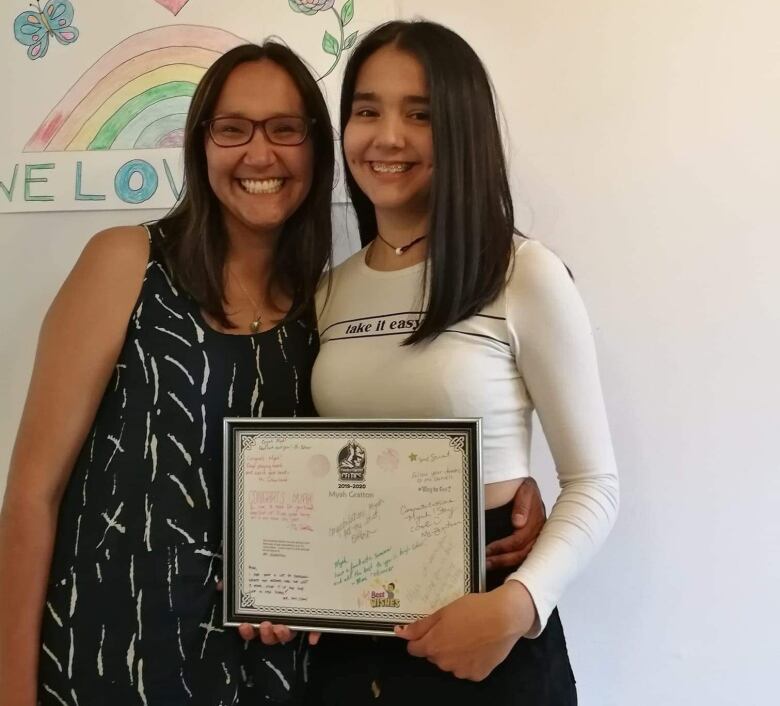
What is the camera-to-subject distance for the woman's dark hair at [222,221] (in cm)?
111

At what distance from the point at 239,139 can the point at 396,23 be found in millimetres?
313

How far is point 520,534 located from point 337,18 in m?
1.04

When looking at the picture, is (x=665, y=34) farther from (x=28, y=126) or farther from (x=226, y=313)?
(x=28, y=126)

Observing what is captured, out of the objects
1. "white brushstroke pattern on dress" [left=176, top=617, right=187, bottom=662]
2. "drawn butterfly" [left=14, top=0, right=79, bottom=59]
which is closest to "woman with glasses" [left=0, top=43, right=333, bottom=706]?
"white brushstroke pattern on dress" [left=176, top=617, right=187, bottom=662]

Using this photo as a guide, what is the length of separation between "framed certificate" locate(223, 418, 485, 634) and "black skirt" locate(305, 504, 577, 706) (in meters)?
0.07

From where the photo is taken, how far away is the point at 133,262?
1.06 meters

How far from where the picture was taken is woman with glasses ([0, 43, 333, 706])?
100cm

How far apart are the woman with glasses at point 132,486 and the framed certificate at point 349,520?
7 cm

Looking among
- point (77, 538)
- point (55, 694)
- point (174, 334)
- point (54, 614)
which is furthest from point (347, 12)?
point (55, 694)

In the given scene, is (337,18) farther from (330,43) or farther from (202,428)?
(202,428)

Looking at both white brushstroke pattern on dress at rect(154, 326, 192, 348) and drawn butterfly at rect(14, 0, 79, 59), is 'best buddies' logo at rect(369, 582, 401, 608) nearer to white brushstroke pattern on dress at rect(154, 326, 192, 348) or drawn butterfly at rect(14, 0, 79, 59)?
white brushstroke pattern on dress at rect(154, 326, 192, 348)

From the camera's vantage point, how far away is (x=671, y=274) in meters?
1.33

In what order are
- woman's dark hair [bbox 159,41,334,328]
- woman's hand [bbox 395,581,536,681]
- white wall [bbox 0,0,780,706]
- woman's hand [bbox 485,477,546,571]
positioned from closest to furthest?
woman's hand [bbox 395,581,536,681] → woman's hand [bbox 485,477,546,571] → woman's dark hair [bbox 159,41,334,328] → white wall [bbox 0,0,780,706]

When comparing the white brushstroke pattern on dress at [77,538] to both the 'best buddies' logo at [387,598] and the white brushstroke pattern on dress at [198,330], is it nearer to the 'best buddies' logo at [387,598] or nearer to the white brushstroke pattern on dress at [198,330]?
the white brushstroke pattern on dress at [198,330]
